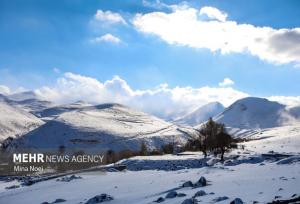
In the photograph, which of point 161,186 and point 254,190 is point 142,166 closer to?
point 161,186

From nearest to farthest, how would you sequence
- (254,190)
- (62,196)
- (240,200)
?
(240,200) → (254,190) → (62,196)

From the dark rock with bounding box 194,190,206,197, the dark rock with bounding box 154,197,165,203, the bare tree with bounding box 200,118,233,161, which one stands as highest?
the bare tree with bounding box 200,118,233,161

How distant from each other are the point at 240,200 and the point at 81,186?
35.7 metres

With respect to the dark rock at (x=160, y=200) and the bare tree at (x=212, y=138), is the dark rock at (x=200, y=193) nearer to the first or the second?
the dark rock at (x=160, y=200)

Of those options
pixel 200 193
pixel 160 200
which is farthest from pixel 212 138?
pixel 200 193

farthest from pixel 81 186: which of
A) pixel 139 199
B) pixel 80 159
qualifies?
pixel 80 159

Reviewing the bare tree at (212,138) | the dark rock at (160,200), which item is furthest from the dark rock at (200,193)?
the bare tree at (212,138)

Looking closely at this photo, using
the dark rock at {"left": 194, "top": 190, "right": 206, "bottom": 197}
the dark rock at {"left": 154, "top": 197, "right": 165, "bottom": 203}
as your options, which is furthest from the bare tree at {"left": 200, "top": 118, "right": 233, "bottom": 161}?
the dark rock at {"left": 194, "top": 190, "right": 206, "bottom": 197}

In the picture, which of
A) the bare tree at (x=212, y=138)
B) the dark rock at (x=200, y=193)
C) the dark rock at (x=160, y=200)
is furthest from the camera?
the bare tree at (x=212, y=138)

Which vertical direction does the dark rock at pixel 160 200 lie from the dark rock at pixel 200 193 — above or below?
below

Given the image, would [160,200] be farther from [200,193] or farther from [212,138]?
[212,138]

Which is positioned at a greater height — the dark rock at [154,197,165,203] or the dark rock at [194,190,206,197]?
the dark rock at [194,190,206,197]

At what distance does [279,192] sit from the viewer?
35.4 metres

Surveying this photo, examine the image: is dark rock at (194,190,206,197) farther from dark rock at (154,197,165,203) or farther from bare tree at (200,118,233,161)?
bare tree at (200,118,233,161)
